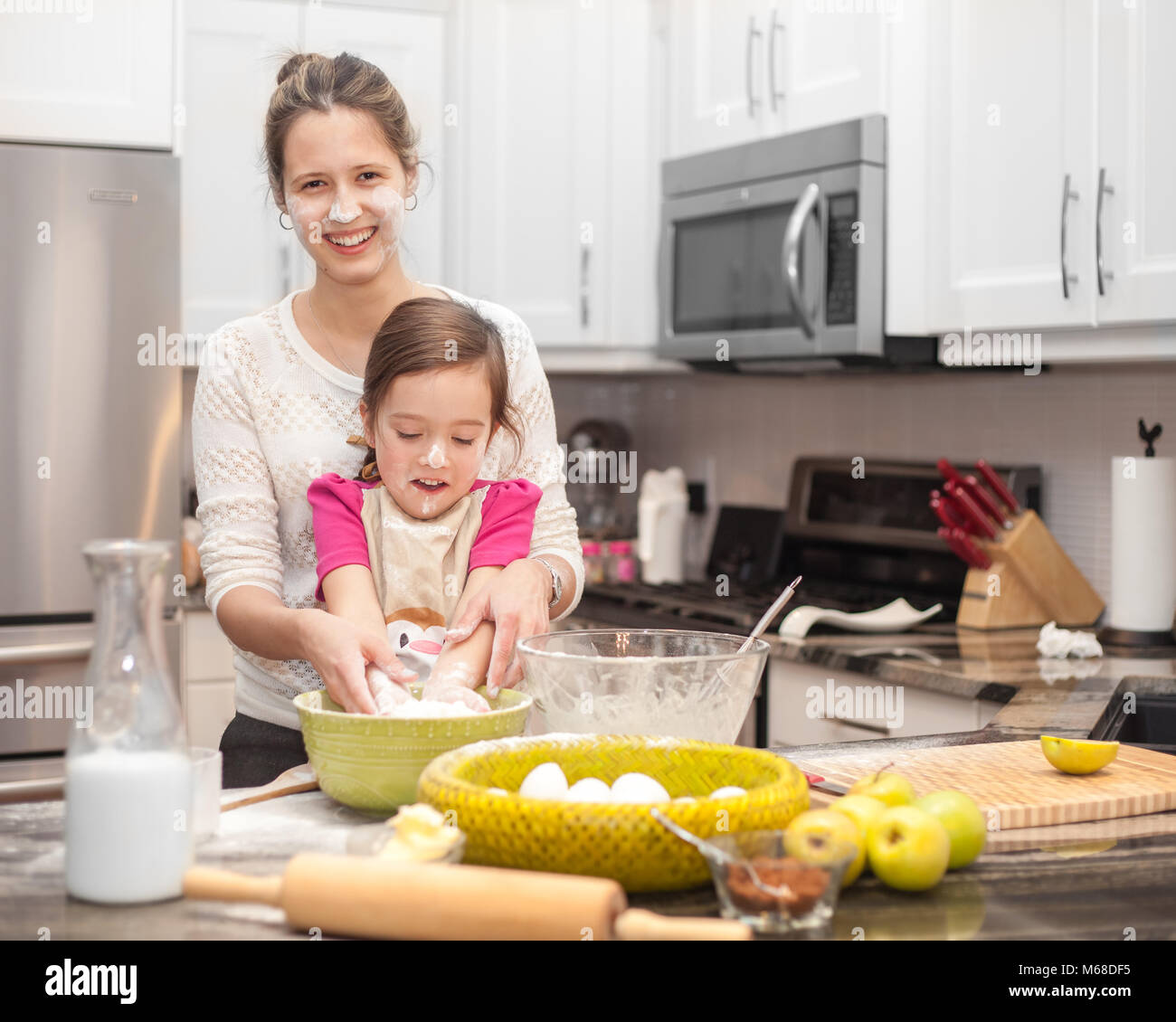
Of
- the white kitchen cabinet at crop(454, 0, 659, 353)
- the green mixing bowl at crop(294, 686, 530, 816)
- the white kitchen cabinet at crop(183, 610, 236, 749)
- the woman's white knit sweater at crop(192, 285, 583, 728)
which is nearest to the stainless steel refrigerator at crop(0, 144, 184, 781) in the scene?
the white kitchen cabinet at crop(183, 610, 236, 749)

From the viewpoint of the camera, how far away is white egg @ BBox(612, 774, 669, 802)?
97 centimetres

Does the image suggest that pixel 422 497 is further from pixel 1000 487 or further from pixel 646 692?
pixel 1000 487

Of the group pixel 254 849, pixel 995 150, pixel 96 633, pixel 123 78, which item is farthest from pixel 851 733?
pixel 123 78

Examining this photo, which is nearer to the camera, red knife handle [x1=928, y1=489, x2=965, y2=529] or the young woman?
the young woman

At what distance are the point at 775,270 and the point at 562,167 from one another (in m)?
0.71

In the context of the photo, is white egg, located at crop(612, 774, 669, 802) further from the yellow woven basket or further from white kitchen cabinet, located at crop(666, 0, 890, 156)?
white kitchen cabinet, located at crop(666, 0, 890, 156)

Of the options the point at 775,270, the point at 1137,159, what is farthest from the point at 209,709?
the point at 1137,159

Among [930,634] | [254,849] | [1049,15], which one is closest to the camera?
[254,849]

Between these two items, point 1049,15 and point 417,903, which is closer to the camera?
point 417,903

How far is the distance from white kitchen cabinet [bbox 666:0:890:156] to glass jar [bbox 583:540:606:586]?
98 cm

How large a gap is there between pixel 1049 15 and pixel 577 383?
Answer: 6.28ft

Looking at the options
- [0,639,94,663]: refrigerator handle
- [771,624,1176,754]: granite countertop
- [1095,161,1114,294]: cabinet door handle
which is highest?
[1095,161,1114,294]: cabinet door handle

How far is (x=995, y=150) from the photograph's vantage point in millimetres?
2469
